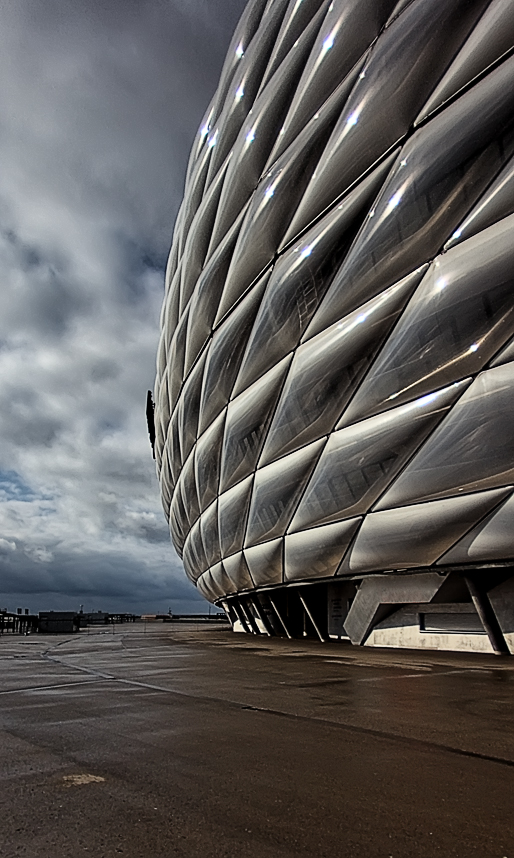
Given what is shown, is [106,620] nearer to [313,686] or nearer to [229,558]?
[229,558]

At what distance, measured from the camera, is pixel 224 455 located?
1383 cm

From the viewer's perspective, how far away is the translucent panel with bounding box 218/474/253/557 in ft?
43.1

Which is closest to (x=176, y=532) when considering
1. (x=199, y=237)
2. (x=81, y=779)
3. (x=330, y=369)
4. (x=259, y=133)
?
(x=199, y=237)

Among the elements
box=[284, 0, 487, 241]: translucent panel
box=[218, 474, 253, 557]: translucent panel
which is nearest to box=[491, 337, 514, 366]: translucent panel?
box=[284, 0, 487, 241]: translucent panel

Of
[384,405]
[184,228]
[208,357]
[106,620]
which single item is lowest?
[106,620]

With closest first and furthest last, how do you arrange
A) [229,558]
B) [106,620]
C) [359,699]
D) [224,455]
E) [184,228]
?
[359,699], [224,455], [229,558], [184,228], [106,620]

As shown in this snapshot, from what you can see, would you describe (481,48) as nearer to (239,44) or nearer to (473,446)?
(473,446)

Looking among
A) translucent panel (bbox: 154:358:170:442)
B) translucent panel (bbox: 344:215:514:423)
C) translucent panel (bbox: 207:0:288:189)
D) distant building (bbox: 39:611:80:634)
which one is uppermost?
translucent panel (bbox: 207:0:288:189)

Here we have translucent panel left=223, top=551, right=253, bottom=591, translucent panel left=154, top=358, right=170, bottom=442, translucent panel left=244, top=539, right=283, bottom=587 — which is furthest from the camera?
translucent panel left=154, top=358, right=170, bottom=442

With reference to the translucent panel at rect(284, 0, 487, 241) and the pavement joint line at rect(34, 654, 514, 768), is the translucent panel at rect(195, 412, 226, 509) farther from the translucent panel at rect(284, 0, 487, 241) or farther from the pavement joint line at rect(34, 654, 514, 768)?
the pavement joint line at rect(34, 654, 514, 768)

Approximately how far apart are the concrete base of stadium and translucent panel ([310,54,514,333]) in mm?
4658

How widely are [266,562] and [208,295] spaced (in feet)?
22.4

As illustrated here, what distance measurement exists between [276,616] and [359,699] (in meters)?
12.0

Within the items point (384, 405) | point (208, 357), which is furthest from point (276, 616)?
point (384, 405)
